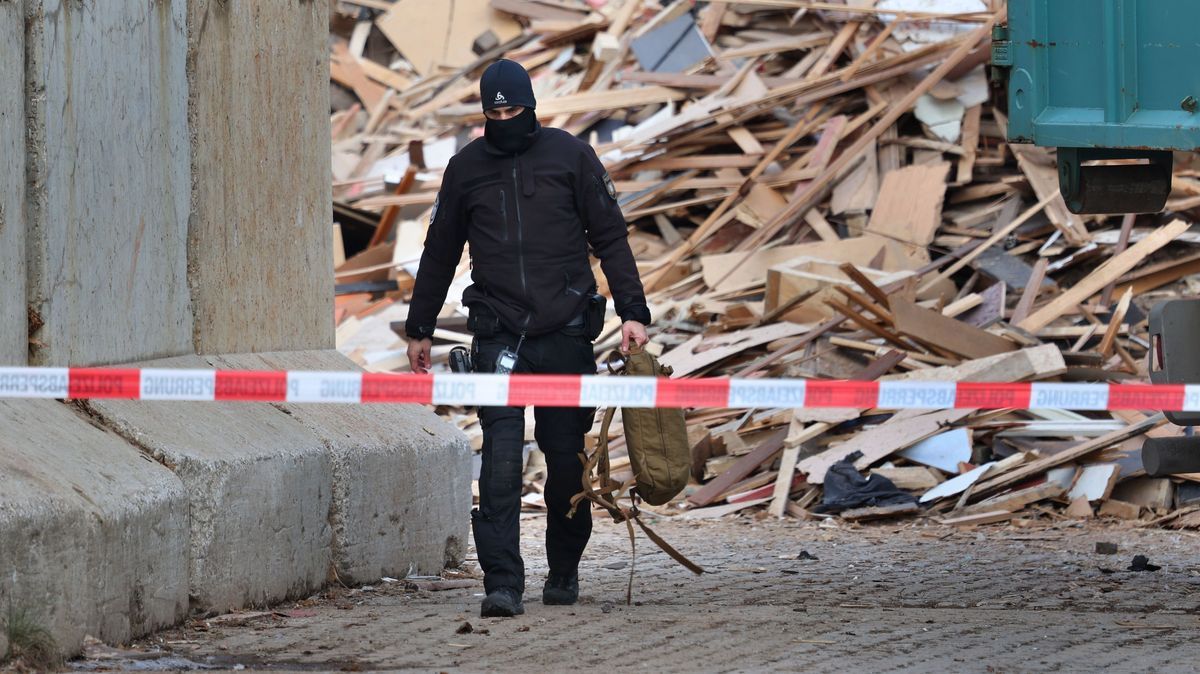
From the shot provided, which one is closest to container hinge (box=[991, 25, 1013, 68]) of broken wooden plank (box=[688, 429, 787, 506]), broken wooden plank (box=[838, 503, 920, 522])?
broken wooden plank (box=[838, 503, 920, 522])

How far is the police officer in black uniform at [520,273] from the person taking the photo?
5.40 m

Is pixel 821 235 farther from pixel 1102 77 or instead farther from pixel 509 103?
pixel 509 103

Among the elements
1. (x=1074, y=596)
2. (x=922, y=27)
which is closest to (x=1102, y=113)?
(x=1074, y=596)

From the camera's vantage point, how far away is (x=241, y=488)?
514 cm

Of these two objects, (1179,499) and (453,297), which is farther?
(453,297)

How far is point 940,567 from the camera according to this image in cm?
696

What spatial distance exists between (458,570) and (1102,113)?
3.24m

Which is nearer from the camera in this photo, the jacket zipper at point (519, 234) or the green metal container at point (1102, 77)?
the green metal container at point (1102, 77)

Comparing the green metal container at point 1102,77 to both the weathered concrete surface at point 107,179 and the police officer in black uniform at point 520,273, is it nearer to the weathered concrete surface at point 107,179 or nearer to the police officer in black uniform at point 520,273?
the police officer in black uniform at point 520,273

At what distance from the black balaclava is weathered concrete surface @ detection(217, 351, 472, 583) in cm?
131

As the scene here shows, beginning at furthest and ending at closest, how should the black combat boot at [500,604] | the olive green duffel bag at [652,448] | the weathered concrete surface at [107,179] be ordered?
the olive green duffel bag at [652,448], the black combat boot at [500,604], the weathered concrete surface at [107,179]

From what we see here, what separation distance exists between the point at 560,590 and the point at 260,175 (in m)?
1.98

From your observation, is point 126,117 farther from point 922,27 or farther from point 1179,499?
point 922,27

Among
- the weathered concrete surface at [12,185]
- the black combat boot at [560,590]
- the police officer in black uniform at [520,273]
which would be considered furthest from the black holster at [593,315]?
the weathered concrete surface at [12,185]
